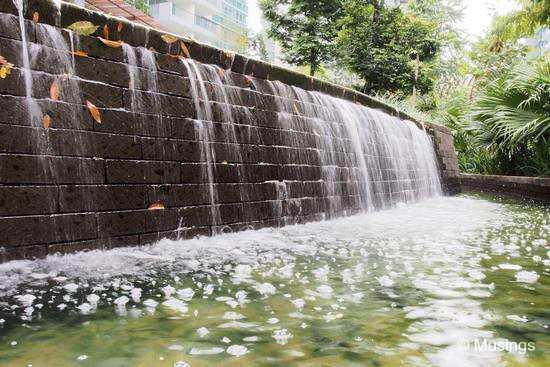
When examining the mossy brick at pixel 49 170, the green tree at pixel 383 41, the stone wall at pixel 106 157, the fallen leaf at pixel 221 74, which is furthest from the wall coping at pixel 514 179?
the mossy brick at pixel 49 170

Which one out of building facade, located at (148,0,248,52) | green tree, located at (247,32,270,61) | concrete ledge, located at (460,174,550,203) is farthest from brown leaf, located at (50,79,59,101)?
green tree, located at (247,32,270,61)

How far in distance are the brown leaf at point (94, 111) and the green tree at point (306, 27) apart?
17.5m

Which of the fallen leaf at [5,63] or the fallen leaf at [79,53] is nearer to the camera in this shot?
the fallen leaf at [5,63]

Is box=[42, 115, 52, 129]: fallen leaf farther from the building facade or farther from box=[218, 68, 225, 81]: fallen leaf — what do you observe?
the building facade

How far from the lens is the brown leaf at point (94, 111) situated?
11.6ft

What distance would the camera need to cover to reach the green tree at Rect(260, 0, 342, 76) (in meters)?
20.1

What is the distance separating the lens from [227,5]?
74188 millimetres

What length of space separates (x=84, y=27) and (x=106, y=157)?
3.48 feet

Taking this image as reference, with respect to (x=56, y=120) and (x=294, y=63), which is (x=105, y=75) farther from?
(x=294, y=63)

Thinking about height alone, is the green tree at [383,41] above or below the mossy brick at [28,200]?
above

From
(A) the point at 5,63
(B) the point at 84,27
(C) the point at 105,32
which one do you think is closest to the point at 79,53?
(B) the point at 84,27

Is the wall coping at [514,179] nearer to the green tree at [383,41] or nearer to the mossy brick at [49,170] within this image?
the green tree at [383,41]

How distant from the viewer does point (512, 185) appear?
11.7 m

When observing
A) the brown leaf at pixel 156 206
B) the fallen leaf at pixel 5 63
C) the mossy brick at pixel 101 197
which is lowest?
the brown leaf at pixel 156 206
